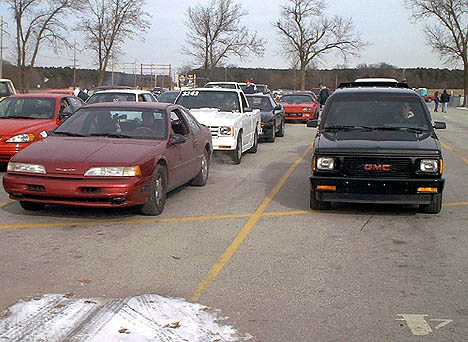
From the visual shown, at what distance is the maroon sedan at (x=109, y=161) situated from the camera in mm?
7168

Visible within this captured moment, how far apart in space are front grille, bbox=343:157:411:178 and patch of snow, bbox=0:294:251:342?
361 centimetres

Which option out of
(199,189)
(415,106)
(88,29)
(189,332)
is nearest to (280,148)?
(199,189)

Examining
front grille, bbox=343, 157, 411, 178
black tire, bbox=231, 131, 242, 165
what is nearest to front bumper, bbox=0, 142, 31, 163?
black tire, bbox=231, 131, 242, 165

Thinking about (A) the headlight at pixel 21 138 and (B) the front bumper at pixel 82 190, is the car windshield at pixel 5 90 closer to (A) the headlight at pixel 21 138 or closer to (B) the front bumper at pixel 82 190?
(A) the headlight at pixel 21 138

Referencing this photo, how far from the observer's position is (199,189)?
10188 millimetres

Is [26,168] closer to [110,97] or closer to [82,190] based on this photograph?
[82,190]

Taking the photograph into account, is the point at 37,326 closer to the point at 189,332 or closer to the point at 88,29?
the point at 189,332

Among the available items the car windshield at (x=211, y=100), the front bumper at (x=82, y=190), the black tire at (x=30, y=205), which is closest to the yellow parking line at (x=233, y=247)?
the front bumper at (x=82, y=190)

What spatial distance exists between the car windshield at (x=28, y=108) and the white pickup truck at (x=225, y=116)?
287 cm

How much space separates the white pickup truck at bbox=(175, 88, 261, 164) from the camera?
12.8 meters

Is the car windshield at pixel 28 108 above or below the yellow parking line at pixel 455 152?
above

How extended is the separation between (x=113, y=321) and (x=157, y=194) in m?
3.61

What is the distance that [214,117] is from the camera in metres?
13.0

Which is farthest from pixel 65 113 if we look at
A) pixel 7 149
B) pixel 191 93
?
pixel 191 93
